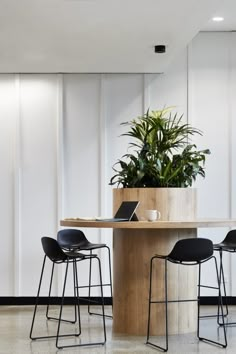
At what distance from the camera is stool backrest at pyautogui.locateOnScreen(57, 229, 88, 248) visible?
6328 millimetres

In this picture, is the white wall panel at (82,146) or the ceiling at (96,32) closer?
the ceiling at (96,32)

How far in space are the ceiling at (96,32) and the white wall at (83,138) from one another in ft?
1.03

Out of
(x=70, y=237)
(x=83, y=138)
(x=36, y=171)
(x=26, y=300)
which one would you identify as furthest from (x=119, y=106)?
(x=26, y=300)

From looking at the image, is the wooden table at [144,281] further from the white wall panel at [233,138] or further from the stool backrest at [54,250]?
the white wall panel at [233,138]

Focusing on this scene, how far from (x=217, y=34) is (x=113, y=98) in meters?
1.44

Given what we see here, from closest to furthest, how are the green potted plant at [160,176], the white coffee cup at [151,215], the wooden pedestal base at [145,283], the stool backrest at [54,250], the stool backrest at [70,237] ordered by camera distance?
the stool backrest at [54,250], the white coffee cup at [151,215], the wooden pedestal base at [145,283], the green potted plant at [160,176], the stool backrest at [70,237]

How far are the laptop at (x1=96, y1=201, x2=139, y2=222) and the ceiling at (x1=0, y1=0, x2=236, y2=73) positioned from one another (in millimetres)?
1535

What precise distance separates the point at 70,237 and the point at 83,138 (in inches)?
57.5

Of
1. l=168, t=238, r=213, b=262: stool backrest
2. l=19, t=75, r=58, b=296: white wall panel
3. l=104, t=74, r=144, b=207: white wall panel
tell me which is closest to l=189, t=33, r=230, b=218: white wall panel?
l=104, t=74, r=144, b=207: white wall panel

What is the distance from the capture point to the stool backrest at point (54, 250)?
523 cm

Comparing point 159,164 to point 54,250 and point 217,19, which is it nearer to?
point 54,250

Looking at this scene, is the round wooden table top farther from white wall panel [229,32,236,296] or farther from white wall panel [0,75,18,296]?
white wall panel [0,75,18,296]

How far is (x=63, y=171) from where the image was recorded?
7332mm

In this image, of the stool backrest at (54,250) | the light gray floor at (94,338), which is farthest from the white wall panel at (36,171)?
the stool backrest at (54,250)
